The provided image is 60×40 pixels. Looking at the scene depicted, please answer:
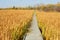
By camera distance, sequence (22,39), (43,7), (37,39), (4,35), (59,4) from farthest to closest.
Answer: (43,7)
(59,4)
(37,39)
(22,39)
(4,35)

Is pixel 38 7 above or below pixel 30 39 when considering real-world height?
below

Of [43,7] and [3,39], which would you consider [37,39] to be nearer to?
[3,39]

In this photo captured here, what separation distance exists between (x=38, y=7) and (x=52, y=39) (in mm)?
77497

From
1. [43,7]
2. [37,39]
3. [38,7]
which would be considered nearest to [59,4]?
[43,7]

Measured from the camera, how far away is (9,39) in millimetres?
7102

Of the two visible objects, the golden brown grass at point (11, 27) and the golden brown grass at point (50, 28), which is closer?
the golden brown grass at point (11, 27)

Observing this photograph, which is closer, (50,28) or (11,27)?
(11,27)

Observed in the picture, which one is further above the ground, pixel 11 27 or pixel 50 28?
pixel 11 27

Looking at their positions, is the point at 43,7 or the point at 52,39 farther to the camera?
the point at 43,7

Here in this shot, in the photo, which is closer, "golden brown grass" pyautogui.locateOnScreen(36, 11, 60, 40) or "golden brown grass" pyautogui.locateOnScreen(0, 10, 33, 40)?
"golden brown grass" pyautogui.locateOnScreen(0, 10, 33, 40)

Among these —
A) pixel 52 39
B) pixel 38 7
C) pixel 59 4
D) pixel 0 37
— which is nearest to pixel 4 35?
pixel 0 37

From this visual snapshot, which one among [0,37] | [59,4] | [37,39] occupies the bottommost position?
[59,4]

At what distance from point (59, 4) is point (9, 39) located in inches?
2634

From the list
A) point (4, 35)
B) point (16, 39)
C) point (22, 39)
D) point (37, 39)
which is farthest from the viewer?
point (37, 39)
